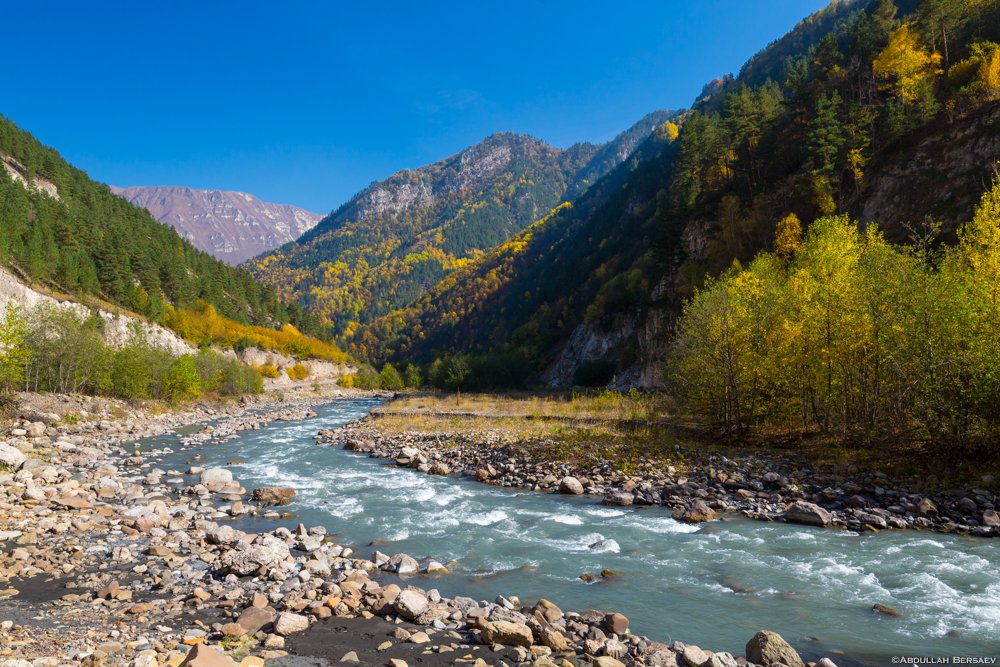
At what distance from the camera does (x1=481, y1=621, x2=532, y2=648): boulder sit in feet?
25.8

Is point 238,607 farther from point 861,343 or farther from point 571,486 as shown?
point 861,343

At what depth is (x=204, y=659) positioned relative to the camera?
19.5 feet

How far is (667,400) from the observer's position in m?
43.4

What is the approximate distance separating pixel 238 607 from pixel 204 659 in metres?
3.53

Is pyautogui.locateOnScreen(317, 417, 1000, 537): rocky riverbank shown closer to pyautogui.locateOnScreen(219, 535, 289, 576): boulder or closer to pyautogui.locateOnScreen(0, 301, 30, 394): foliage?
pyautogui.locateOnScreen(219, 535, 289, 576): boulder

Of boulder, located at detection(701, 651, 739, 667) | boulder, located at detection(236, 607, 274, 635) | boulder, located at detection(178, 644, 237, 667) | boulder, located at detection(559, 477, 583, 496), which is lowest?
boulder, located at detection(559, 477, 583, 496)

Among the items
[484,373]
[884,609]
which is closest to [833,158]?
[884,609]

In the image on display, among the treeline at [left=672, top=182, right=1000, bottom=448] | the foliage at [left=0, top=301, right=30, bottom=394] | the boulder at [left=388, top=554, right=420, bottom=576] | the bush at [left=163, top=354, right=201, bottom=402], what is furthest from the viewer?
the bush at [left=163, top=354, right=201, bottom=402]

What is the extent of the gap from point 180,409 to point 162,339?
91.8 feet

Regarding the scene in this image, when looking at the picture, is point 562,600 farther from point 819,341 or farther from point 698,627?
point 819,341

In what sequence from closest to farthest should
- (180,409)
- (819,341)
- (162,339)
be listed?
(819,341), (180,409), (162,339)

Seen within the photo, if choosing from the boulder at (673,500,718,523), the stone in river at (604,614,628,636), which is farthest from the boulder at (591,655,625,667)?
→ the boulder at (673,500,718,523)

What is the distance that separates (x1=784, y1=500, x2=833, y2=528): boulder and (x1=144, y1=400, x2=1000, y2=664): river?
496 millimetres

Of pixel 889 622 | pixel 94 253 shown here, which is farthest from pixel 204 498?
pixel 94 253
